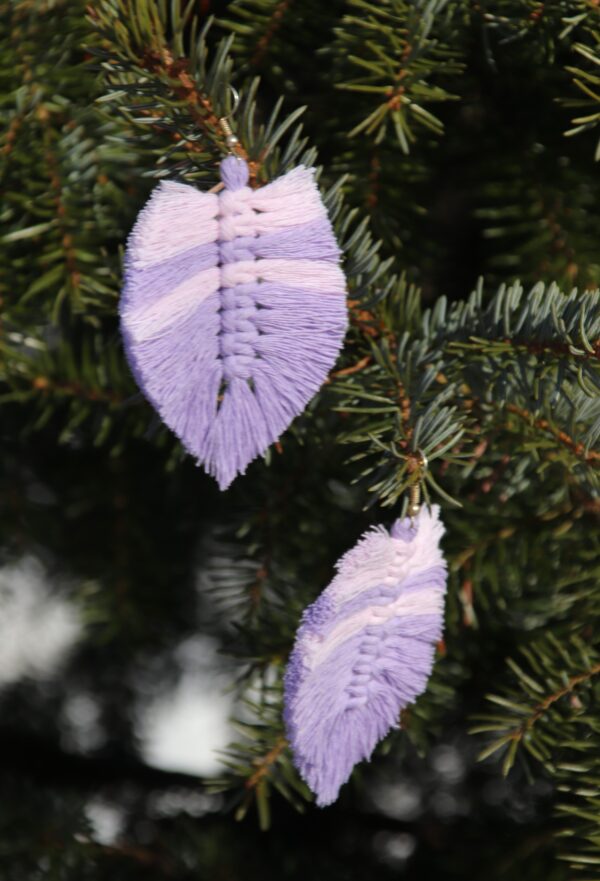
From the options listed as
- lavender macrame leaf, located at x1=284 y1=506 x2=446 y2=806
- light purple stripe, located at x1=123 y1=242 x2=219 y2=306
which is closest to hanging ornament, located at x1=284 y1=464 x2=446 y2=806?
lavender macrame leaf, located at x1=284 y1=506 x2=446 y2=806

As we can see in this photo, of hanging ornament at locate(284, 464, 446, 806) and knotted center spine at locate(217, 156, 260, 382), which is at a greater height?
knotted center spine at locate(217, 156, 260, 382)

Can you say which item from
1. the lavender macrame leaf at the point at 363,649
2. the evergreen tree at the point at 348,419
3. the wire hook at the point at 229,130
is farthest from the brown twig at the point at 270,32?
the lavender macrame leaf at the point at 363,649

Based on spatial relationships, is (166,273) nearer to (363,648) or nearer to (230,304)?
(230,304)

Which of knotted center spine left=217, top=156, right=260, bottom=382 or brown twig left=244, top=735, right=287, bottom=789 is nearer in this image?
knotted center spine left=217, top=156, right=260, bottom=382

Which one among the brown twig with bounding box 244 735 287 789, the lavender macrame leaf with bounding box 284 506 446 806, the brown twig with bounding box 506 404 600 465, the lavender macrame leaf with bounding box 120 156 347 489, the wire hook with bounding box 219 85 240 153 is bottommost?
the brown twig with bounding box 244 735 287 789

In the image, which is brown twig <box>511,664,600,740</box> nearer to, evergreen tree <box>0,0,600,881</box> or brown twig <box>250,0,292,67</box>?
evergreen tree <box>0,0,600,881</box>

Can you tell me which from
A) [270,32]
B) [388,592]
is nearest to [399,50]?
Answer: [270,32]
